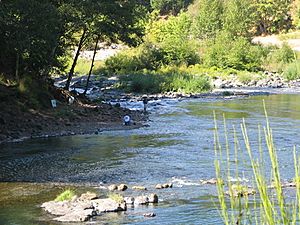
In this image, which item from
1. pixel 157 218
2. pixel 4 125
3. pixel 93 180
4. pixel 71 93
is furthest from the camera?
pixel 71 93

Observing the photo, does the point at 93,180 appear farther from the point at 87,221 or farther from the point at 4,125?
the point at 4,125

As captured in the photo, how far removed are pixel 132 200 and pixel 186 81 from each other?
28.5 m

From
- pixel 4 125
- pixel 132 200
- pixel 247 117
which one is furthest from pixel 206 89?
pixel 132 200

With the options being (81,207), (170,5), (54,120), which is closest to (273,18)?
(170,5)

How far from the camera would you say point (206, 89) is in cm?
3872

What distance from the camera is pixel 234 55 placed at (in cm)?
5119

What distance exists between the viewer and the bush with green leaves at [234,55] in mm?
51062

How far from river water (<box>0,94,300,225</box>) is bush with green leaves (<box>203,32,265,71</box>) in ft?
87.1

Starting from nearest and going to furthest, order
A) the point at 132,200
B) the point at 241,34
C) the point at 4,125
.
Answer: the point at 132,200
the point at 4,125
the point at 241,34

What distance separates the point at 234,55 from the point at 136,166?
37970 mm

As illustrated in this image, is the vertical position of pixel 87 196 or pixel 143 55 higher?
pixel 143 55

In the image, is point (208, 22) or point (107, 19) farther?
point (208, 22)

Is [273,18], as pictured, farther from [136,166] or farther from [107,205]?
[107,205]

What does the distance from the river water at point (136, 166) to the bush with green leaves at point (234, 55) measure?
26537 millimetres
